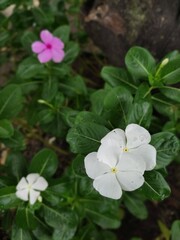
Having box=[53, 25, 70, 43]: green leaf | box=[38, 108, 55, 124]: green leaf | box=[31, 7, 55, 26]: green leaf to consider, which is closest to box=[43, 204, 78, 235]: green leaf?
box=[38, 108, 55, 124]: green leaf

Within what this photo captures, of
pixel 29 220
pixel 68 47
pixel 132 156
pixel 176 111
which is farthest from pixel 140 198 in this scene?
pixel 132 156

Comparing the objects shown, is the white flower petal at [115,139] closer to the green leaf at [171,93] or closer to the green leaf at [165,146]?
the green leaf at [165,146]

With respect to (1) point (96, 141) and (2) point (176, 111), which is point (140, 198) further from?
(1) point (96, 141)

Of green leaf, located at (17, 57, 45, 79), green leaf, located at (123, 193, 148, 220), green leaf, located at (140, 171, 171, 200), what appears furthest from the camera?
green leaf, located at (123, 193, 148, 220)

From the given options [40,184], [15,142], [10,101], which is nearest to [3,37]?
[10,101]

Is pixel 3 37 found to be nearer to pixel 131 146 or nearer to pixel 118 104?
pixel 118 104

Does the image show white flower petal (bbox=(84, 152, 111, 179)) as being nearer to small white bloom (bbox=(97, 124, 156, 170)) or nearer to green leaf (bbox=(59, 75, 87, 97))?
small white bloom (bbox=(97, 124, 156, 170))
